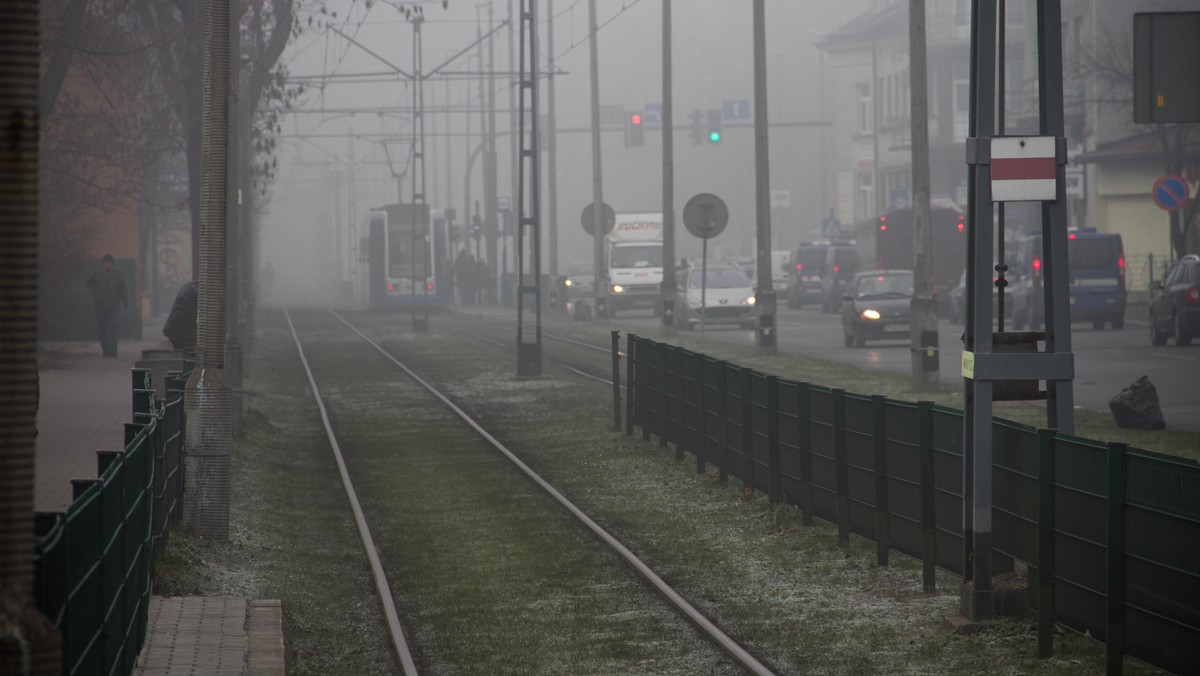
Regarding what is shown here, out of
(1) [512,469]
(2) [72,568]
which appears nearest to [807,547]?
(1) [512,469]

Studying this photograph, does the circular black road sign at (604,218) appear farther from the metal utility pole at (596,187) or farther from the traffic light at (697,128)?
the traffic light at (697,128)

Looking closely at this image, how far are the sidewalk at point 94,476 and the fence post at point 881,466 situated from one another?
3655mm

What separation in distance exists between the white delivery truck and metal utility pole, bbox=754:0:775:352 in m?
20.6

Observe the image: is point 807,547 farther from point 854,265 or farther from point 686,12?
point 686,12

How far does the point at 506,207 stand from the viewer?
63.8m

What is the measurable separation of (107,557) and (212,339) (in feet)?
19.8

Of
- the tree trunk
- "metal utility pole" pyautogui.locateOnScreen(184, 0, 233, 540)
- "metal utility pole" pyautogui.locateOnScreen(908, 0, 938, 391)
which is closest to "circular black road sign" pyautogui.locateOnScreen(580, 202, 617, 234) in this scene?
"metal utility pole" pyautogui.locateOnScreen(908, 0, 938, 391)

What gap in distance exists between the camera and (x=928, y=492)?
941cm

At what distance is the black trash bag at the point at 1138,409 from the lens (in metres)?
16.5

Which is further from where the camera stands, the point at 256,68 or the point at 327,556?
the point at 256,68

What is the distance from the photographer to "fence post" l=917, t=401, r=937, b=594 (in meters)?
9.39

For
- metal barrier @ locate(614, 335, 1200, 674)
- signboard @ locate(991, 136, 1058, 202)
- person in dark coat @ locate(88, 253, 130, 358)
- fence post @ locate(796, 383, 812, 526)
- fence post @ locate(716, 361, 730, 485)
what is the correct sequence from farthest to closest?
person in dark coat @ locate(88, 253, 130, 358)
fence post @ locate(716, 361, 730, 485)
fence post @ locate(796, 383, 812, 526)
signboard @ locate(991, 136, 1058, 202)
metal barrier @ locate(614, 335, 1200, 674)

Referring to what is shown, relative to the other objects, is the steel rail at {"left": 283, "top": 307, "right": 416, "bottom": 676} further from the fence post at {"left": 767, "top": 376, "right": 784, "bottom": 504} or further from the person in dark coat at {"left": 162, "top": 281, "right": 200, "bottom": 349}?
the fence post at {"left": 767, "top": 376, "right": 784, "bottom": 504}

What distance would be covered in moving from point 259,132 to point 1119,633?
29.7m
